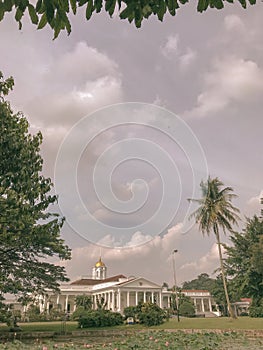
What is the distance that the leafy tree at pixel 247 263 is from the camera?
116 feet

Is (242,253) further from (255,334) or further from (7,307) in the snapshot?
(7,307)

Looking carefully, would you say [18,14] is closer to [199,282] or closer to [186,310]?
[186,310]

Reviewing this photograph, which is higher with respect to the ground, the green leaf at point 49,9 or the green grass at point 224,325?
the green leaf at point 49,9

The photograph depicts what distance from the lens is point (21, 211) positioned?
15.5 meters

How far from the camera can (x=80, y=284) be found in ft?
236

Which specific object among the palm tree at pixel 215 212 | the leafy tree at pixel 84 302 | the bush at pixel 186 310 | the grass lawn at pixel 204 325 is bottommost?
the grass lawn at pixel 204 325

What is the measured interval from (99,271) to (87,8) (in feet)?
284

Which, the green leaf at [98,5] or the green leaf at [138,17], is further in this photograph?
the green leaf at [138,17]

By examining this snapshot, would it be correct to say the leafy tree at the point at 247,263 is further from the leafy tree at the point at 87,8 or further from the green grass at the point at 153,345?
the leafy tree at the point at 87,8

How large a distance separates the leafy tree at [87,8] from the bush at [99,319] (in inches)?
1291

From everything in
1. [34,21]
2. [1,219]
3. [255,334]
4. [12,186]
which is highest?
[12,186]

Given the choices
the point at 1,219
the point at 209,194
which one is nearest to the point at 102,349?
the point at 1,219

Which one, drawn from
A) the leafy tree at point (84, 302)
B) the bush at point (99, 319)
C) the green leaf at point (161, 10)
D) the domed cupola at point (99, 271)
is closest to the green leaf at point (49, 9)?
A: the green leaf at point (161, 10)

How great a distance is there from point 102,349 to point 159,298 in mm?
57172
